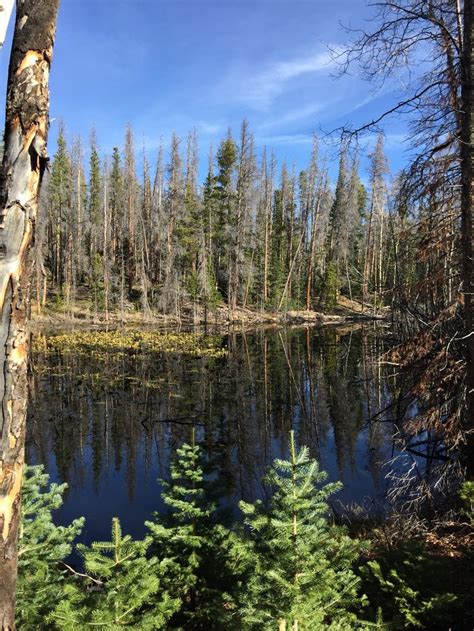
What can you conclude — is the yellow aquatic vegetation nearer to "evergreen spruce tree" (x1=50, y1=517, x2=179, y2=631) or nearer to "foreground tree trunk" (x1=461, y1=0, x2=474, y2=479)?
"foreground tree trunk" (x1=461, y1=0, x2=474, y2=479)

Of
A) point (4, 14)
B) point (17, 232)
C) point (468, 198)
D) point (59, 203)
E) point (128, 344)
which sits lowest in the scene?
point (128, 344)

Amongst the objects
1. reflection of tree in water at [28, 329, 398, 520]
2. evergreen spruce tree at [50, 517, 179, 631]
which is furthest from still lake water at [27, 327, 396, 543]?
evergreen spruce tree at [50, 517, 179, 631]

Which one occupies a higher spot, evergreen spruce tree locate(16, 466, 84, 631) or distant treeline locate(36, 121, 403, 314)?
distant treeline locate(36, 121, 403, 314)

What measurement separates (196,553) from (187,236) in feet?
115

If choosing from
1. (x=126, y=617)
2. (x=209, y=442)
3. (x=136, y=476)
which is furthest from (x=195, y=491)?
(x=209, y=442)

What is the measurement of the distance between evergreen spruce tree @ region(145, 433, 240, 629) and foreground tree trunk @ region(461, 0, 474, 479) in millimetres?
3270

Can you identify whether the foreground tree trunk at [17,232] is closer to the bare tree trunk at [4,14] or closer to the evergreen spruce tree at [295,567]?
the bare tree trunk at [4,14]

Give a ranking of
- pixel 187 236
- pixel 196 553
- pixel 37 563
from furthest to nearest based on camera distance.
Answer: pixel 187 236 → pixel 196 553 → pixel 37 563

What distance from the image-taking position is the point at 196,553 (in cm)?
396

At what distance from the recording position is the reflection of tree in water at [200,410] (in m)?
9.23

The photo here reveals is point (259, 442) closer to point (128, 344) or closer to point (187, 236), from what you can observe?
point (128, 344)

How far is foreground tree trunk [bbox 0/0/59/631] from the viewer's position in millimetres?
2145

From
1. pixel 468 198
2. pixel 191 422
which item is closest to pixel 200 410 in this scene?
pixel 191 422

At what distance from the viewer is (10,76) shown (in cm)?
222
